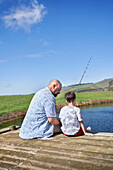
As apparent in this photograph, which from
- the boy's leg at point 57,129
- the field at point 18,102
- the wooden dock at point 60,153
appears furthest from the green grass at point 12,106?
the wooden dock at point 60,153

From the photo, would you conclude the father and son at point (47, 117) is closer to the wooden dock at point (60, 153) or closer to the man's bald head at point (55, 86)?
the man's bald head at point (55, 86)

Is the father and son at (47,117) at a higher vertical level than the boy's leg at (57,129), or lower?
higher

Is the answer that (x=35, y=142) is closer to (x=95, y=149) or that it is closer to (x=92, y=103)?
(x=95, y=149)

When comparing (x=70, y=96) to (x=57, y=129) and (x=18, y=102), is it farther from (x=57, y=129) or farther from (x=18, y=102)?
(x=18, y=102)

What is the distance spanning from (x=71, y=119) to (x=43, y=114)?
73 centimetres

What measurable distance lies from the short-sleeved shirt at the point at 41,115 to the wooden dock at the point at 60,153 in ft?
0.69

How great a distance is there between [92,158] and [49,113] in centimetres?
156

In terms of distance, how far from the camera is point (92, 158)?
10.3 ft

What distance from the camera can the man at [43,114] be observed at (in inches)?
172

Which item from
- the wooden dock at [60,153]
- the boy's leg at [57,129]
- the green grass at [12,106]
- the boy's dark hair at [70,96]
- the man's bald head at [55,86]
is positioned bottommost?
the wooden dock at [60,153]

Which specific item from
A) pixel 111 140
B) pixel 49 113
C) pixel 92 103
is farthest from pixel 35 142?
pixel 92 103

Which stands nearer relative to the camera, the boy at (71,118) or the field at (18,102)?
the boy at (71,118)

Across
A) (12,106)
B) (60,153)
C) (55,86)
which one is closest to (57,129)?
(55,86)

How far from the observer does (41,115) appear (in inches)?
177
